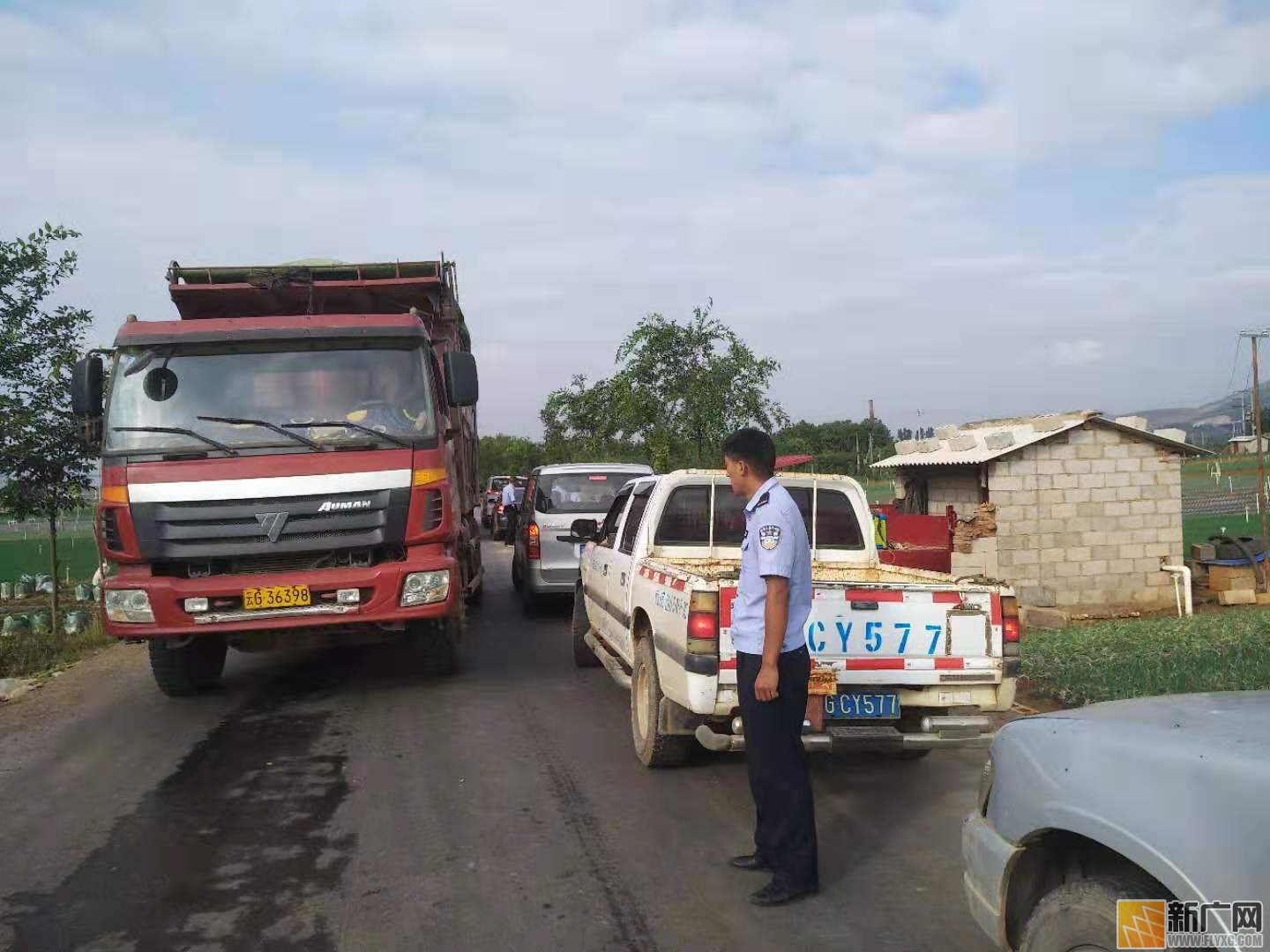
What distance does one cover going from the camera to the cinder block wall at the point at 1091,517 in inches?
531

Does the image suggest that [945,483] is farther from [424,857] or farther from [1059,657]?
[424,857]

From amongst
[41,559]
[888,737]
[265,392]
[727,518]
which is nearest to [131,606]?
[265,392]

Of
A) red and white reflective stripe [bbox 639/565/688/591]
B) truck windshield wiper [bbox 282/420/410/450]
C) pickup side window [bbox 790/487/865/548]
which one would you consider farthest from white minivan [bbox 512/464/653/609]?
red and white reflective stripe [bbox 639/565/688/591]

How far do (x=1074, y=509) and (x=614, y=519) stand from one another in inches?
333

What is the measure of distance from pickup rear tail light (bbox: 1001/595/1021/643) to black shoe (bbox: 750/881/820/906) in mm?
1822

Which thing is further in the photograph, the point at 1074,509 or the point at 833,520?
the point at 1074,509

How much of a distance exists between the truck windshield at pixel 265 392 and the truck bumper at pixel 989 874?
5254 millimetres

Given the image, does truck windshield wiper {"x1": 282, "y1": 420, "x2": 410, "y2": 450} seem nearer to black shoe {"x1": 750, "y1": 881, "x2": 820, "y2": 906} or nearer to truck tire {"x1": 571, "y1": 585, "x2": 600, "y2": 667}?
truck tire {"x1": 571, "y1": 585, "x2": 600, "y2": 667}

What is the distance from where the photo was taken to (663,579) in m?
5.45

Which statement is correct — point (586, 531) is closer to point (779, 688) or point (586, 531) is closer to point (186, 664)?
point (186, 664)

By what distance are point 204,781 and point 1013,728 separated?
4585 mm

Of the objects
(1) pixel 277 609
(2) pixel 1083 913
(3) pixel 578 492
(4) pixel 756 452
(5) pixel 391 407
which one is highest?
(5) pixel 391 407

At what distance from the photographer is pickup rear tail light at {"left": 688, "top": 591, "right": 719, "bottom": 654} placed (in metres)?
4.76

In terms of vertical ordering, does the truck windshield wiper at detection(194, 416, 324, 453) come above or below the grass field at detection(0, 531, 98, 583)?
above
